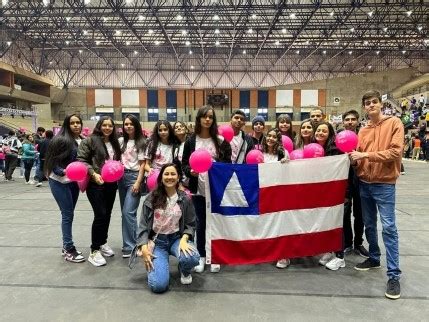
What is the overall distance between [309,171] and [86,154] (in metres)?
2.24

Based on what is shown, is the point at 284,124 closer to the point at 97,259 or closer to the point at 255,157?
the point at 255,157

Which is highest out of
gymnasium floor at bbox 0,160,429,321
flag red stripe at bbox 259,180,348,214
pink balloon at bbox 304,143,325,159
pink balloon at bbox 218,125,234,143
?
pink balloon at bbox 218,125,234,143

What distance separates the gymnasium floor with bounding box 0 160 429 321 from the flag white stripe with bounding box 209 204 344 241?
354 millimetres

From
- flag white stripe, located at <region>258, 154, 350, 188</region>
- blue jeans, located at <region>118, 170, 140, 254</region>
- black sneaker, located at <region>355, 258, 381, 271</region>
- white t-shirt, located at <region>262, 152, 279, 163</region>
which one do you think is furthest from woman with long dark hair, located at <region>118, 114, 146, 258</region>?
black sneaker, located at <region>355, 258, 381, 271</region>

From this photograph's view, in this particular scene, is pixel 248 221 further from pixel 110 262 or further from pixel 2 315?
pixel 2 315

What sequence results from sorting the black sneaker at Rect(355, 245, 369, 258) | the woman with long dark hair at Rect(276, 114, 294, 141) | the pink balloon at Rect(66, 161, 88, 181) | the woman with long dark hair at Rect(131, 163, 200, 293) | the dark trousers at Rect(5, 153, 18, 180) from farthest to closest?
the dark trousers at Rect(5, 153, 18, 180) → the woman with long dark hair at Rect(276, 114, 294, 141) → the black sneaker at Rect(355, 245, 369, 258) → the pink balloon at Rect(66, 161, 88, 181) → the woman with long dark hair at Rect(131, 163, 200, 293)

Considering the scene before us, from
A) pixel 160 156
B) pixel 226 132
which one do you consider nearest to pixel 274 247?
pixel 226 132

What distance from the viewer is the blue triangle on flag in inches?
135

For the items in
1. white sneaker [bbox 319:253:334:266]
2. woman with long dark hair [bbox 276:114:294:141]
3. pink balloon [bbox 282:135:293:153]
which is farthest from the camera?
woman with long dark hair [bbox 276:114:294:141]

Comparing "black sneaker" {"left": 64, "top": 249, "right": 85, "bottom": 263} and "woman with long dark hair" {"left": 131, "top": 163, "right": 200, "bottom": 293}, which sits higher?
"woman with long dark hair" {"left": 131, "top": 163, "right": 200, "bottom": 293}

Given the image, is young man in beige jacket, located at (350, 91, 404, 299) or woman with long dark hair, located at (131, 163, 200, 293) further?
woman with long dark hair, located at (131, 163, 200, 293)

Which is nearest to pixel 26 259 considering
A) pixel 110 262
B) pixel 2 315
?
pixel 110 262

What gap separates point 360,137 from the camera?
11.1 ft

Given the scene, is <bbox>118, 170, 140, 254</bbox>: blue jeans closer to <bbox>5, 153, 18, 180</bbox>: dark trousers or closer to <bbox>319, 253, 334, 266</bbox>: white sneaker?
<bbox>319, 253, 334, 266</bbox>: white sneaker
